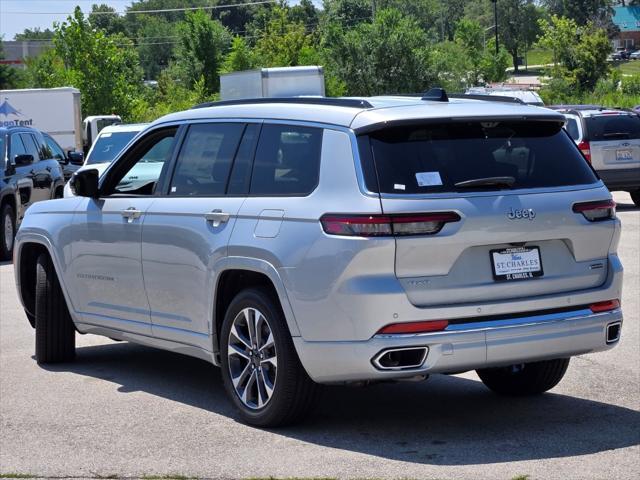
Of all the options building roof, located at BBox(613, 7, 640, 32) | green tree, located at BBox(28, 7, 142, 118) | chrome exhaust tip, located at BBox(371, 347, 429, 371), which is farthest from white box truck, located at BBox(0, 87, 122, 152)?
building roof, located at BBox(613, 7, 640, 32)

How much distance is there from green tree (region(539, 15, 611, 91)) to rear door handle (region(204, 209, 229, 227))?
79.6 meters

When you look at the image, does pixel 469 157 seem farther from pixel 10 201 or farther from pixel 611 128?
pixel 611 128

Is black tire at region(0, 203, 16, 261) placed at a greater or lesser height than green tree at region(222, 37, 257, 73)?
lesser

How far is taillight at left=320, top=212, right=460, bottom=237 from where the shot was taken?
6.53 metres

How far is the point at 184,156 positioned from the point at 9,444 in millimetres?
2133

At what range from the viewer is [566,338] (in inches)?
272

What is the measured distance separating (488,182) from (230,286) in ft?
5.65

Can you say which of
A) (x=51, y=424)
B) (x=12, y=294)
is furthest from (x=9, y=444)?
(x=12, y=294)

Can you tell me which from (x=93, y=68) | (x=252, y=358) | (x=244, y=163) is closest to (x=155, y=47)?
→ (x=93, y=68)

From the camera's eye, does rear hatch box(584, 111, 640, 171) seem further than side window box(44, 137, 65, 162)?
Yes

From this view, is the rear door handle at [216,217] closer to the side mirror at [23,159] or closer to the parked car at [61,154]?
the side mirror at [23,159]

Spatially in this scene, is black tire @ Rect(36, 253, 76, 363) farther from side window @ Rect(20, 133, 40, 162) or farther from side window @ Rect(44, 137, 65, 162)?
side window @ Rect(44, 137, 65, 162)

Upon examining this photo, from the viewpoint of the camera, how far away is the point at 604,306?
23.5 ft

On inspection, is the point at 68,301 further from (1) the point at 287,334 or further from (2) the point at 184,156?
(1) the point at 287,334
